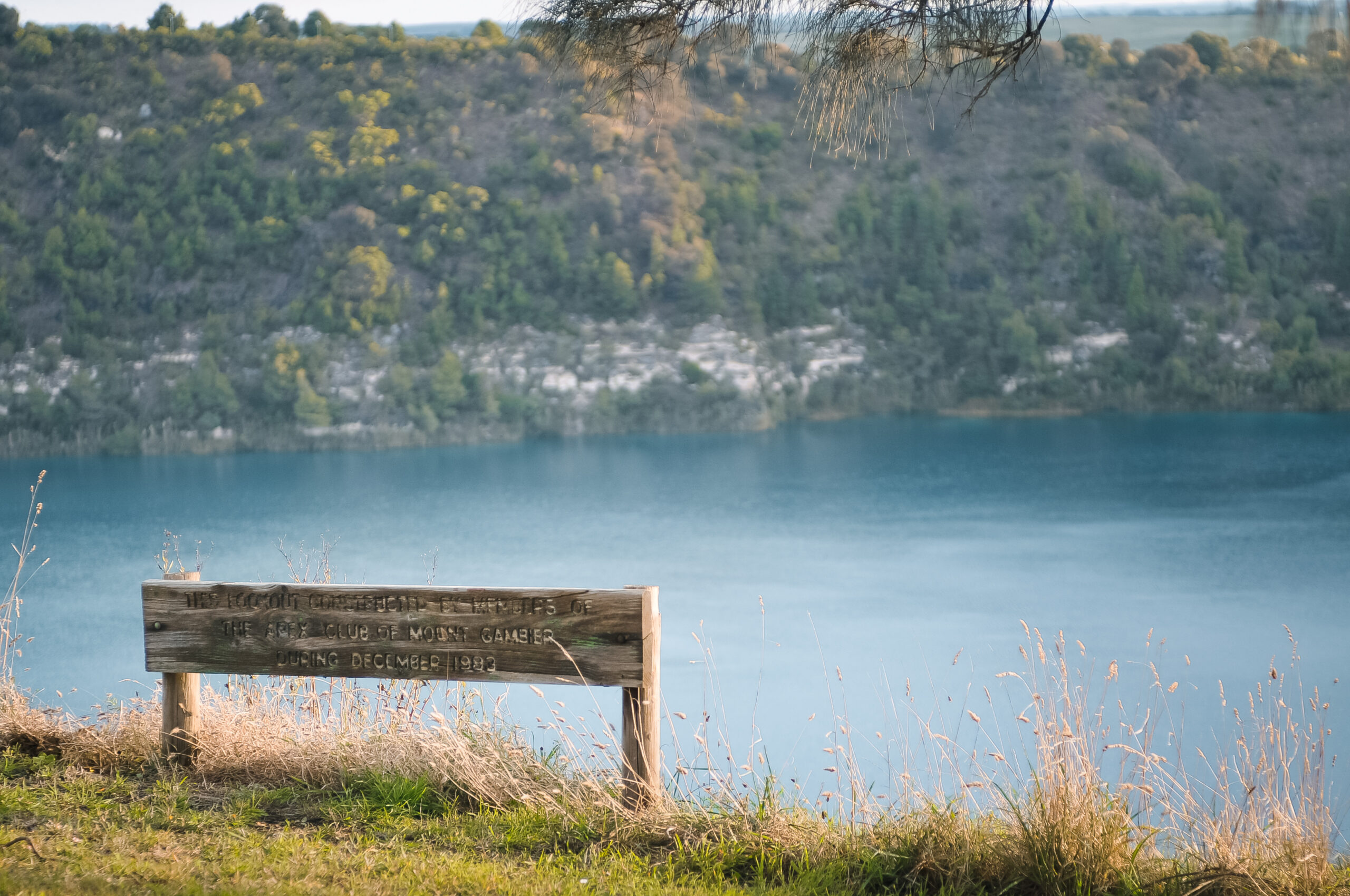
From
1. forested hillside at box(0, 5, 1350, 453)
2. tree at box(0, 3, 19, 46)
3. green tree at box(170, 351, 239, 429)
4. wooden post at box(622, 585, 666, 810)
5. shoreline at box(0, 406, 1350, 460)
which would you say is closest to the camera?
wooden post at box(622, 585, 666, 810)

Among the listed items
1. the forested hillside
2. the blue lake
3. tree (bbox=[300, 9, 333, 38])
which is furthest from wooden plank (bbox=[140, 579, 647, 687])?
tree (bbox=[300, 9, 333, 38])

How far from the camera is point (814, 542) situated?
2455 centimetres

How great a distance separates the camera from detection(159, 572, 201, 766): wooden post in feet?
12.1

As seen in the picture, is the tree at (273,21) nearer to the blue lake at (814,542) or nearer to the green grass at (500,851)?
the blue lake at (814,542)

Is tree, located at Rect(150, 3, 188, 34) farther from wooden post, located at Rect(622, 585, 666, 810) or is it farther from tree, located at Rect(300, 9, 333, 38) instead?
wooden post, located at Rect(622, 585, 666, 810)

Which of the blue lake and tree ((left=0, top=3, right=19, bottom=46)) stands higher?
tree ((left=0, top=3, right=19, bottom=46))

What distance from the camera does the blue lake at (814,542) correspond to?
53.8ft

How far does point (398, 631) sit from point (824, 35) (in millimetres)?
2703

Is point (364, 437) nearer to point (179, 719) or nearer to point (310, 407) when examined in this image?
point (310, 407)

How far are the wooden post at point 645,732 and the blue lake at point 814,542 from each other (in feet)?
21.1

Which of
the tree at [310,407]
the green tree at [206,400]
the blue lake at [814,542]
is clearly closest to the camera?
the blue lake at [814,542]

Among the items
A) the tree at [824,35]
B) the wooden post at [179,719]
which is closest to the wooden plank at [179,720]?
the wooden post at [179,719]

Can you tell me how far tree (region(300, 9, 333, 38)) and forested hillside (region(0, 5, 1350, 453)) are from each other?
1410 millimetres

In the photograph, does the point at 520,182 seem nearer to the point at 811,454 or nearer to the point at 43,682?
the point at 811,454
